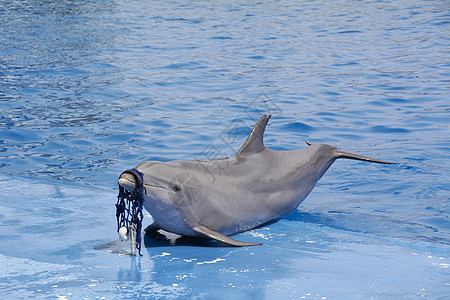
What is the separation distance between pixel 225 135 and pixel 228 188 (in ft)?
16.7

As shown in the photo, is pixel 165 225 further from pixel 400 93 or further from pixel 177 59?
pixel 177 59

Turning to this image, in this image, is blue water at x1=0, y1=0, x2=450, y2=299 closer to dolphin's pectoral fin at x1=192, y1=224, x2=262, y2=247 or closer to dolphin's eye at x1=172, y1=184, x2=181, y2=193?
dolphin's pectoral fin at x1=192, y1=224, x2=262, y2=247

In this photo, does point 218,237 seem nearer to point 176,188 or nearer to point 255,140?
point 176,188

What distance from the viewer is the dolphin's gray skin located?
4867mm

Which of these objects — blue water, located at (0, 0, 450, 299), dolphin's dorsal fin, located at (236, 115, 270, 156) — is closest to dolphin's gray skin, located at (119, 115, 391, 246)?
dolphin's dorsal fin, located at (236, 115, 270, 156)

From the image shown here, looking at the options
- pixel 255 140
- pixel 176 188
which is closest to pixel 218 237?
pixel 176 188

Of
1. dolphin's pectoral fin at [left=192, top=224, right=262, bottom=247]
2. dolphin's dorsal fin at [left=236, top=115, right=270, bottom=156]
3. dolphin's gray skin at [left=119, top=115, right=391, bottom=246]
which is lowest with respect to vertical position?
dolphin's pectoral fin at [left=192, top=224, right=262, bottom=247]

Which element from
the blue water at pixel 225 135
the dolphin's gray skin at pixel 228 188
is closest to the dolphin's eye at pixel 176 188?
the dolphin's gray skin at pixel 228 188

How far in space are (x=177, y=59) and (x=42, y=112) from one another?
19.0ft

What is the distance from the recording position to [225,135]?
10344 millimetres

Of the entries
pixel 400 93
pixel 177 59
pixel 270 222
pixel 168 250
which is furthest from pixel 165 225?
pixel 177 59

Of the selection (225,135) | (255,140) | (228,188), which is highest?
(255,140)

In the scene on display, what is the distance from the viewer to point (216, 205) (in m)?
5.14

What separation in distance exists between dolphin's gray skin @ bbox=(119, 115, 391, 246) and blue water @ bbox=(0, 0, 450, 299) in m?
0.19
